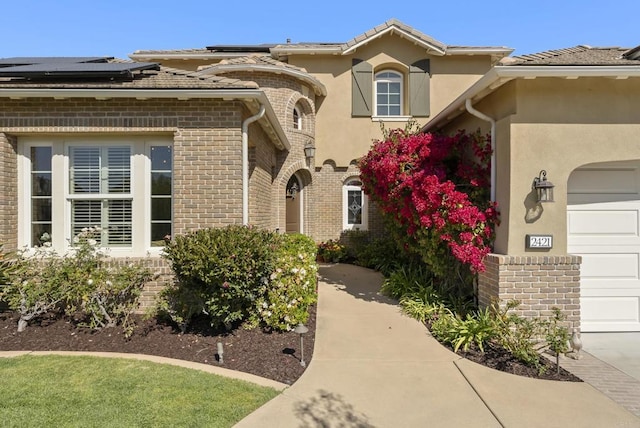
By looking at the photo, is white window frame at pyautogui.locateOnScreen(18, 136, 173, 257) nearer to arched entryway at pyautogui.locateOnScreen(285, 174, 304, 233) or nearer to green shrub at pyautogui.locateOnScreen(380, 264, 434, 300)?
green shrub at pyautogui.locateOnScreen(380, 264, 434, 300)

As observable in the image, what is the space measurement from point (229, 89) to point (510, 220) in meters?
4.60

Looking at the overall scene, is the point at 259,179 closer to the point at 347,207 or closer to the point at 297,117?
the point at 297,117

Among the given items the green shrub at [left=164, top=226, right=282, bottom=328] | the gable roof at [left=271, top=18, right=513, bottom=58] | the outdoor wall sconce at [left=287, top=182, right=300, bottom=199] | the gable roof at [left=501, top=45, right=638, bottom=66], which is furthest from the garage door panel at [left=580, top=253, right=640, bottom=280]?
the gable roof at [left=271, top=18, right=513, bottom=58]

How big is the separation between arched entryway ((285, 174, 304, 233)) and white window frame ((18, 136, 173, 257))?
23.5ft

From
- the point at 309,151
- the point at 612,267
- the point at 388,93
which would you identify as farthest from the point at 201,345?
the point at 388,93

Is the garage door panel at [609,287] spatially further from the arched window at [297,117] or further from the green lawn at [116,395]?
the arched window at [297,117]

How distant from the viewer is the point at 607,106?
5.10m

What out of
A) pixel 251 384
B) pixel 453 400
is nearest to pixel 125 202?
pixel 251 384

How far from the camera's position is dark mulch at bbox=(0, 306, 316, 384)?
425 cm

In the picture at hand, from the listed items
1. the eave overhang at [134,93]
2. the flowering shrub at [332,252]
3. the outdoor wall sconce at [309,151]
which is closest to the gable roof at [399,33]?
the outdoor wall sconce at [309,151]

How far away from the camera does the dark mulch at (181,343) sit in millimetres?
4246

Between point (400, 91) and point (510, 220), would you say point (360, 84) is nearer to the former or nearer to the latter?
point (400, 91)

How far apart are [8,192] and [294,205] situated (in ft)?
27.7

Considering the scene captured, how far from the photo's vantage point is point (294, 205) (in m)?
13.0
